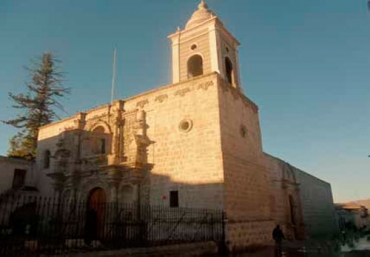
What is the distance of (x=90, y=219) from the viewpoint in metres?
16.0

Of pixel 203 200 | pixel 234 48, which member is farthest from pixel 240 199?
pixel 234 48

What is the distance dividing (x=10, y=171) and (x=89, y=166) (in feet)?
22.9

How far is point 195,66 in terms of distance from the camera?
17984 millimetres

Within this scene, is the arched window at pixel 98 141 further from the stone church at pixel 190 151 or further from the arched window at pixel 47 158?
the arched window at pixel 47 158

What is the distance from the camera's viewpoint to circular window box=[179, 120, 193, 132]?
45.7ft

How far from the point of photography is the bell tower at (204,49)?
16.2 m

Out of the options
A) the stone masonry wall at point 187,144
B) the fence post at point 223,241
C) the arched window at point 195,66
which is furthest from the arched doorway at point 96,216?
the arched window at point 195,66

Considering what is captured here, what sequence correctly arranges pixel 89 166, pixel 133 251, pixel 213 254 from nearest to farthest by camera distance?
pixel 133 251, pixel 213 254, pixel 89 166

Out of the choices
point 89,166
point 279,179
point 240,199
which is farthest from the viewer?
point 279,179

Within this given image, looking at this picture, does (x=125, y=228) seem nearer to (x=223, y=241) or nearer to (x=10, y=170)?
(x=223, y=241)

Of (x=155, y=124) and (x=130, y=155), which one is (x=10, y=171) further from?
(x=155, y=124)

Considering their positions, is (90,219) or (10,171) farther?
(10,171)

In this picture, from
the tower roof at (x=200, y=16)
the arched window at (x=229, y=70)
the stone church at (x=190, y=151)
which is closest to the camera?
the stone church at (x=190, y=151)

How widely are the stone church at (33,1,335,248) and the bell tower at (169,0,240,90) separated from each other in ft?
0.20
